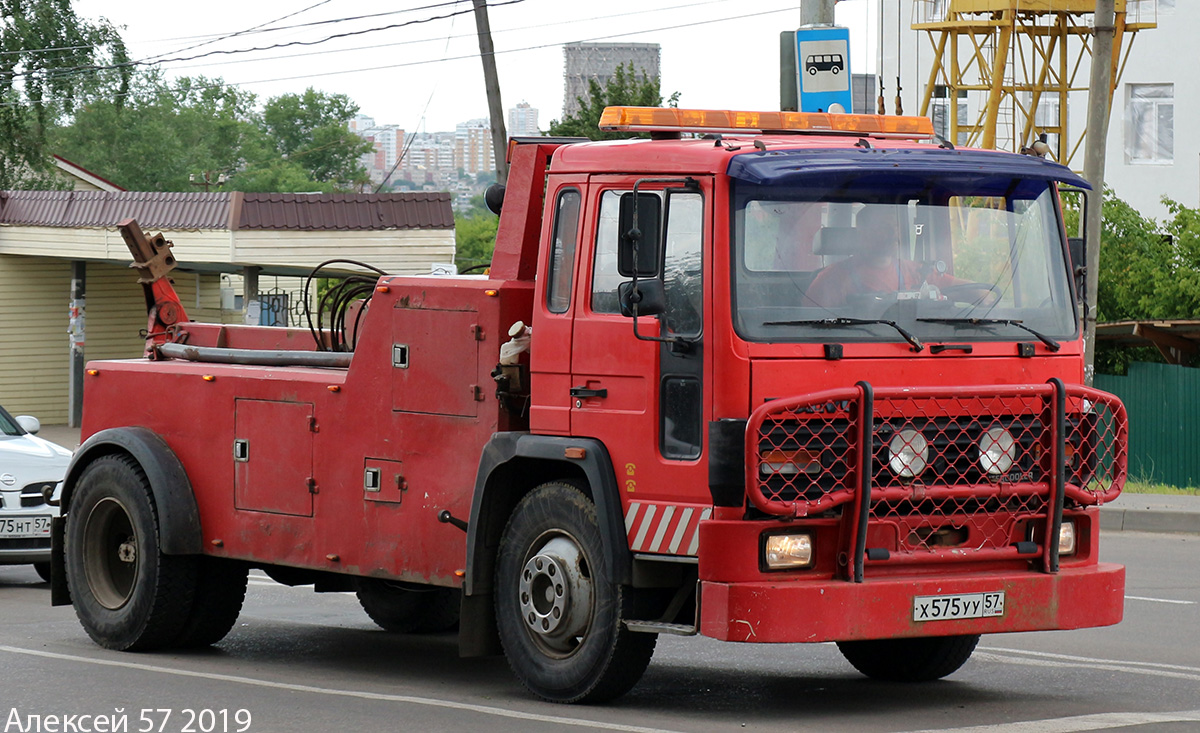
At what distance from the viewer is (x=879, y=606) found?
7211 millimetres

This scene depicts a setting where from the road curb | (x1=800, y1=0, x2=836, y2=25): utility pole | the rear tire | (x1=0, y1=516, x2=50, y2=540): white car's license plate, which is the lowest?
the road curb

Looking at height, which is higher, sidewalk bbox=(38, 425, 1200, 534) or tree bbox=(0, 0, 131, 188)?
tree bbox=(0, 0, 131, 188)

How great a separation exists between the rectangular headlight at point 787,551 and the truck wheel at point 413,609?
3.96 metres

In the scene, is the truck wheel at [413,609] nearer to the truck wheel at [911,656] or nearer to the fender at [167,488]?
the fender at [167,488]

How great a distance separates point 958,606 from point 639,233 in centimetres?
206

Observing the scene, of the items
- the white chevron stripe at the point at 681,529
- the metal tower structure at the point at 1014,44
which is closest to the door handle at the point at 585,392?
the white chevron stripe at the point at 681,529

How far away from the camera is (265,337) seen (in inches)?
407

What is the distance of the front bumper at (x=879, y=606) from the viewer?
7039 millimetres

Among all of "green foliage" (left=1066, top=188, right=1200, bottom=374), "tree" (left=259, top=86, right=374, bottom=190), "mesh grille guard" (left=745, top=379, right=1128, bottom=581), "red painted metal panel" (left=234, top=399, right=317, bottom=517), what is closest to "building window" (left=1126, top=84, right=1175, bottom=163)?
"green foliage" (left=1066, top=188, right=1200, bottom=374)

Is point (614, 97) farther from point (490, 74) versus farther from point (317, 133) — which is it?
point (317, 133)

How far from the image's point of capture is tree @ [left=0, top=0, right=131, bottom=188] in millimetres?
35469

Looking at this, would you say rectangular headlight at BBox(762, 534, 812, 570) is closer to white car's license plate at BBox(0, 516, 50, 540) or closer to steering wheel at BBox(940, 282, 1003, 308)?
steering wheel at BBox(940, 282, 1003, 308)

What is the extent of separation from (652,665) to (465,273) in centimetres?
230

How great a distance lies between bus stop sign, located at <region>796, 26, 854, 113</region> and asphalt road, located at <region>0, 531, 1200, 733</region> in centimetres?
435
